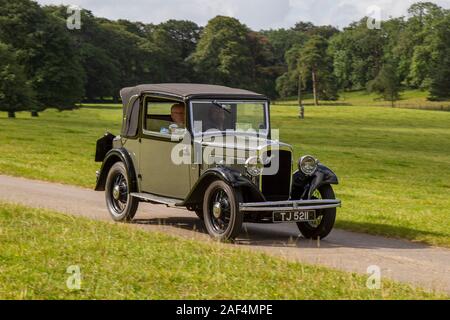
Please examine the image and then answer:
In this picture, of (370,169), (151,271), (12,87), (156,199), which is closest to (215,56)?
(12,87)

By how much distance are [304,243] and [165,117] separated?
10.7 feet

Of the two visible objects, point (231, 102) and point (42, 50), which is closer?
point (231, 102)

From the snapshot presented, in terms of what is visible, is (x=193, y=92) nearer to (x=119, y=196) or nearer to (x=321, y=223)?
(x=119, y=196)

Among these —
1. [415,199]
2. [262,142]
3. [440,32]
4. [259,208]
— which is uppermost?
[440,32]

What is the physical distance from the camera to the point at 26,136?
3697 centimetres

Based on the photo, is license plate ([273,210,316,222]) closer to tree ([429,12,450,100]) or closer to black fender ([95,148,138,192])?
black fender ([95,148,138,192])

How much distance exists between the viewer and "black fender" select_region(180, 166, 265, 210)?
36.2ft

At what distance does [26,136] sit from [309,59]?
8733 cm

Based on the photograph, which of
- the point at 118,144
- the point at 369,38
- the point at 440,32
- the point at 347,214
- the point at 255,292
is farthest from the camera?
the point at 369,38

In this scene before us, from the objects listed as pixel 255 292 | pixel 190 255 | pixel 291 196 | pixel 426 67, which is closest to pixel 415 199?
pixel 291 196

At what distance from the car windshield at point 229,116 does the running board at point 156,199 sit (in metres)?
1.17

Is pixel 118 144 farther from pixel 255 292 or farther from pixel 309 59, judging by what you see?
pixel 309 59

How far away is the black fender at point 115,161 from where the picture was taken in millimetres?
13031

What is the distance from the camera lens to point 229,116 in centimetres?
1266
